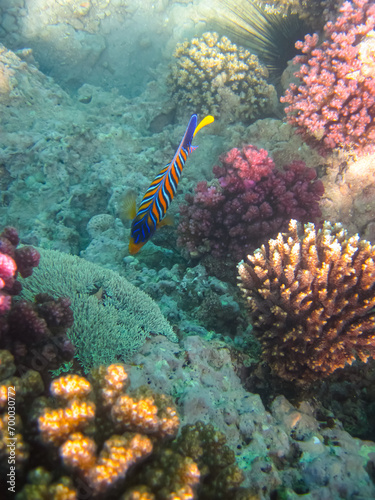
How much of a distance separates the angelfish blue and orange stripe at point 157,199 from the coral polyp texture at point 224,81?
2.49 metres

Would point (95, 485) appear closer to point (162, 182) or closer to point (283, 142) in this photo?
point (162, 182)

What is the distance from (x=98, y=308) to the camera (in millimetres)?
2732

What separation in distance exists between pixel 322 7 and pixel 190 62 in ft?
7.13

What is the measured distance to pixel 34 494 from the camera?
128 cm

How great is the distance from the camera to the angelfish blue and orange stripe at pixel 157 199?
2844mm

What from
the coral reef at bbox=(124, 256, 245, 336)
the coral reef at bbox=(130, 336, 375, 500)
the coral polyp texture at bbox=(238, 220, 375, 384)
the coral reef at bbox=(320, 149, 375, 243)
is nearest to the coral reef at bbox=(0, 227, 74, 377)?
the coral reef at bbox=(130, 336, 375, 500)

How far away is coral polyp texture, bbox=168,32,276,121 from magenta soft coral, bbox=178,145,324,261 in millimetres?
1687

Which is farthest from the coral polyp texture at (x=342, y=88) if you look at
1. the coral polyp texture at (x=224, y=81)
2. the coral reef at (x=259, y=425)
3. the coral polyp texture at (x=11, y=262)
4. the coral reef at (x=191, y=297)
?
the coral polyp texture at (x=11, y=262)

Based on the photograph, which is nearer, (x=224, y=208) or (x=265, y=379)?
(x=265, y=379)

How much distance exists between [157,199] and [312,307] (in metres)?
1.76

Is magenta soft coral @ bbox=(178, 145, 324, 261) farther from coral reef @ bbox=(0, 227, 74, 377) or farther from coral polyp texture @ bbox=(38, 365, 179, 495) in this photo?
coral polyp texture @ bbox=(38, 365, 179, 495)

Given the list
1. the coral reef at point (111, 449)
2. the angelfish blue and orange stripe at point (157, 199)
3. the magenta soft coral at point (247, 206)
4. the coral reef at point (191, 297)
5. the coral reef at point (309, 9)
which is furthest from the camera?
the coral reef at point (309, 9)

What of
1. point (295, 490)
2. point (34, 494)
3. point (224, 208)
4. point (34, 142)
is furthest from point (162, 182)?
point (34, 142)

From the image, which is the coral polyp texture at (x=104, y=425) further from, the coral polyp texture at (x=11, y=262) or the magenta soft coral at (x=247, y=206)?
the magenta soft coral at (x=247, y=206)
